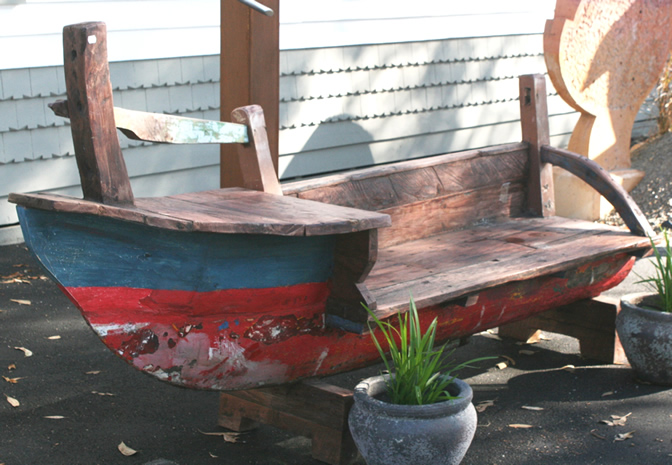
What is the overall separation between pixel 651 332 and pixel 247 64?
2.16 meters

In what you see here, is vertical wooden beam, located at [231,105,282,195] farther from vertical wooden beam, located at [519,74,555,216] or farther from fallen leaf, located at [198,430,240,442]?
vertical wooden beam, located at [519,74,555,216]

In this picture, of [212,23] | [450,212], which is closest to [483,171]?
[450,212]

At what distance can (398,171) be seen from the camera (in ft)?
11.1

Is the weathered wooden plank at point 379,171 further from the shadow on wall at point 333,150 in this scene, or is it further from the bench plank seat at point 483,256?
the shadow on wall at point 333,150

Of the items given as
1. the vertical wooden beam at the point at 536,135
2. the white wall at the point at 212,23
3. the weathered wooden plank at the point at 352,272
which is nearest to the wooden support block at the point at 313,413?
the weathered wooden plank at the point at 352,272

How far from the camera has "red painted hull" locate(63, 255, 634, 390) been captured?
2191 millimetres

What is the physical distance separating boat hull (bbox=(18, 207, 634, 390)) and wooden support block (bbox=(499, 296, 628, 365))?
4.74ft

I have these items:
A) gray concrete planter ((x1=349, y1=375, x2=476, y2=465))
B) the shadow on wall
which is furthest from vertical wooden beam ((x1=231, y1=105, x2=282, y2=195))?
the shadow on wall

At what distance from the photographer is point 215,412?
315cm

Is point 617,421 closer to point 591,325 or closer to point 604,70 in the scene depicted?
point 591,325

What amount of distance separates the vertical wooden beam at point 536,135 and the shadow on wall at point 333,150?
9.04 ft

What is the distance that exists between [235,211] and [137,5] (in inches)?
145

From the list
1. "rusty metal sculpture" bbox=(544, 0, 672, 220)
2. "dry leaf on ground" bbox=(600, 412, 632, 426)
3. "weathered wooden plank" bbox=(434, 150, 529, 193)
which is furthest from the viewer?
"rusty metal sculpture" bbox=(544, 0, 672, 220)

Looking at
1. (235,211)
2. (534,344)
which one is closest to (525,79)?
(534,344)
